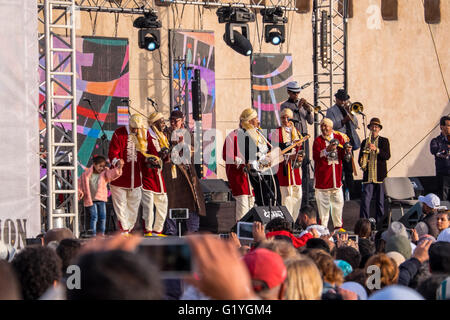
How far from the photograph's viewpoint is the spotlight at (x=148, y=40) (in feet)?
40.5

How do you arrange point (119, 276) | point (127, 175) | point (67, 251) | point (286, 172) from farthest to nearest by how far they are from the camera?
1. point (286, 172)
2. point (127, 175)
3. point (67, 251)
4. point (119, 276)

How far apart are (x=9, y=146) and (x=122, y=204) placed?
240 cm

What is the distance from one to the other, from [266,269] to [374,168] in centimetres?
882

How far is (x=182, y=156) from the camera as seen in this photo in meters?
9.78

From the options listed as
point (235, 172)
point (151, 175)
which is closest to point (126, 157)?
point (151, 175)

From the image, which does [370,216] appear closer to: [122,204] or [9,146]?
[122,204]

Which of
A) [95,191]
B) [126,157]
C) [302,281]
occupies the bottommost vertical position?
[302,281]

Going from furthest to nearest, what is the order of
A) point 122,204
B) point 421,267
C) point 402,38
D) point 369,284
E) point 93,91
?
point 402,38
point 93,91
point 122,204
point 421,267
point 369,284

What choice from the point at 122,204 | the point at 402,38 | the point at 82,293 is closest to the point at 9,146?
the point at 122,204

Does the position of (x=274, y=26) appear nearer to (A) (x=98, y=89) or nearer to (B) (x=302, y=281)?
(A) (x=98, y=89)

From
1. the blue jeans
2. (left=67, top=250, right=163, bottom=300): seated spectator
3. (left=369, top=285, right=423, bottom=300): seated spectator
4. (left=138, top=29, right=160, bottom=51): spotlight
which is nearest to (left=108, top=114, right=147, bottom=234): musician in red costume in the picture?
the blue jeans

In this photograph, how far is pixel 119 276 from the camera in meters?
1.57

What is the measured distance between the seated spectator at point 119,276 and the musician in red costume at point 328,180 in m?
8.87

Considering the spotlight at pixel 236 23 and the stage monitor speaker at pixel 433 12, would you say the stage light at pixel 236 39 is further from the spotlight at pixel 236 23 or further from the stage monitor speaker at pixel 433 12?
the stage monitor speaker at pixel 433 12
